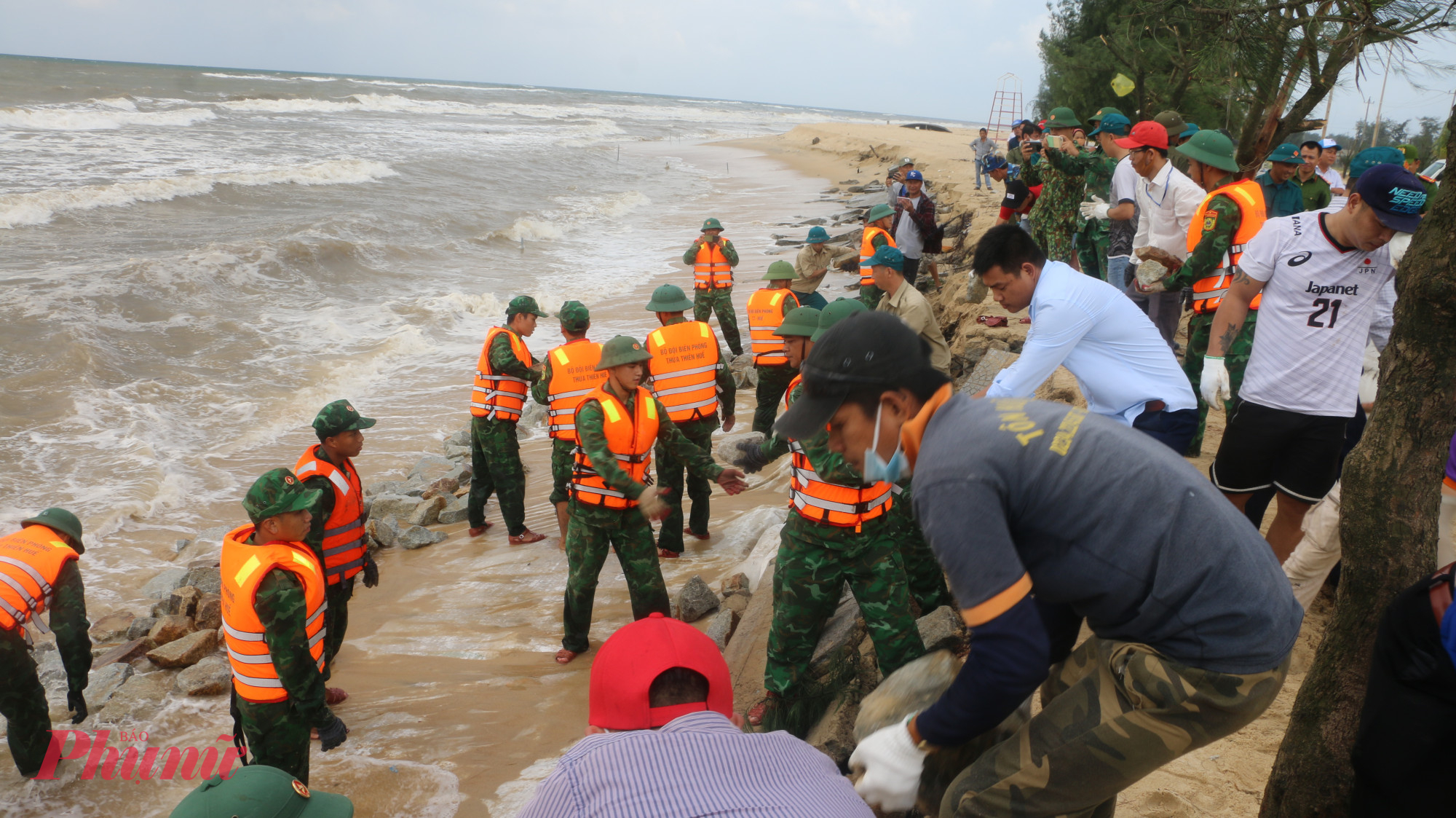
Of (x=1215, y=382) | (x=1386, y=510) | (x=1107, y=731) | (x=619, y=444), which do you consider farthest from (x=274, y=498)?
(x=1215, y=382)

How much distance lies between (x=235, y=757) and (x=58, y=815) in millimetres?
768

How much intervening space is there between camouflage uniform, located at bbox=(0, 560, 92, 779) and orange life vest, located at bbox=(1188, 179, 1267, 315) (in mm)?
6129

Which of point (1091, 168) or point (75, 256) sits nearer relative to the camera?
point (1091, 168)

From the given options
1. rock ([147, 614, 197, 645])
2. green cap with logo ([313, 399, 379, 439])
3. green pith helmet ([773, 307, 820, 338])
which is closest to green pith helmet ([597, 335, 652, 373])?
green pith helmet ([773, 307, 820, 338])

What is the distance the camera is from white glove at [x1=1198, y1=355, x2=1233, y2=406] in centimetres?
394

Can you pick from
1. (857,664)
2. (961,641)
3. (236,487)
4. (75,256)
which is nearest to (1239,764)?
(961,641)

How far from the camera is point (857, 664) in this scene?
409cm

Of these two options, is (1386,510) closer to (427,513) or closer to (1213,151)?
(1213,151)

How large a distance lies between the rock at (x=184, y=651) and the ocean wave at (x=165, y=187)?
17489mm

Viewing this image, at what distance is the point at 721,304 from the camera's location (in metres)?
11.5

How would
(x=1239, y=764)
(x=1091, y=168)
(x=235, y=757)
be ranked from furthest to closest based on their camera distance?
(x=1091, y=168)
(x=235, y=757)
(x=1239, y=764)

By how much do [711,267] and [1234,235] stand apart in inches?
292

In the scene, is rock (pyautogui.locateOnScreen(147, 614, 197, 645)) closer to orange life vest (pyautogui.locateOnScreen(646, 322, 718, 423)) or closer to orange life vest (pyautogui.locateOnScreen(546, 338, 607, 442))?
orange life vest (pyautogui.locateOnScreen(546, 338, 607, 442))

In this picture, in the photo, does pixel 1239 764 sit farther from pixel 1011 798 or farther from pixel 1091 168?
pixel 1091 168
